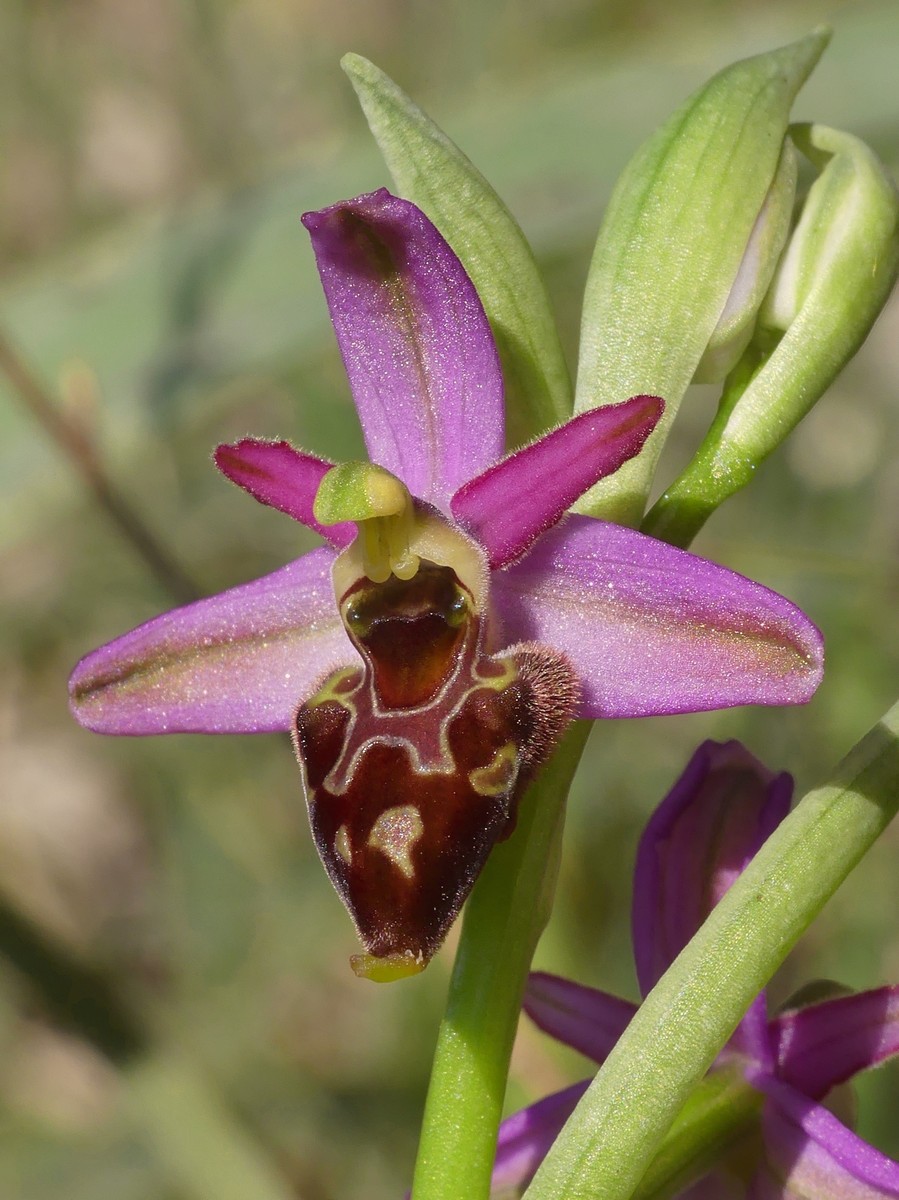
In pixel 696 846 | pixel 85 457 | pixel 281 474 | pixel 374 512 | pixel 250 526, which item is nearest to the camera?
pixel 374 512

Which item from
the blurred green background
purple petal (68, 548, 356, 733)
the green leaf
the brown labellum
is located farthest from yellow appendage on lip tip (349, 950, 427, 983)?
the blurred green background

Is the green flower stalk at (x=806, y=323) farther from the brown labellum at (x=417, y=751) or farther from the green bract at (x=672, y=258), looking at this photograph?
the brown labellum at (x=417, y=751)

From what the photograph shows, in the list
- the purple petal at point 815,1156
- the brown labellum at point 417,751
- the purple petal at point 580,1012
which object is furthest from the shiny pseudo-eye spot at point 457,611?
the purple petal at point 815,1156

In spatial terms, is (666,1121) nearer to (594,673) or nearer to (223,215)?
(594,673)

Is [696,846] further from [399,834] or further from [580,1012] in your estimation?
[399,834]

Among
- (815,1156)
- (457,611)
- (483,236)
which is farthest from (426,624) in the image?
(815,1156)
